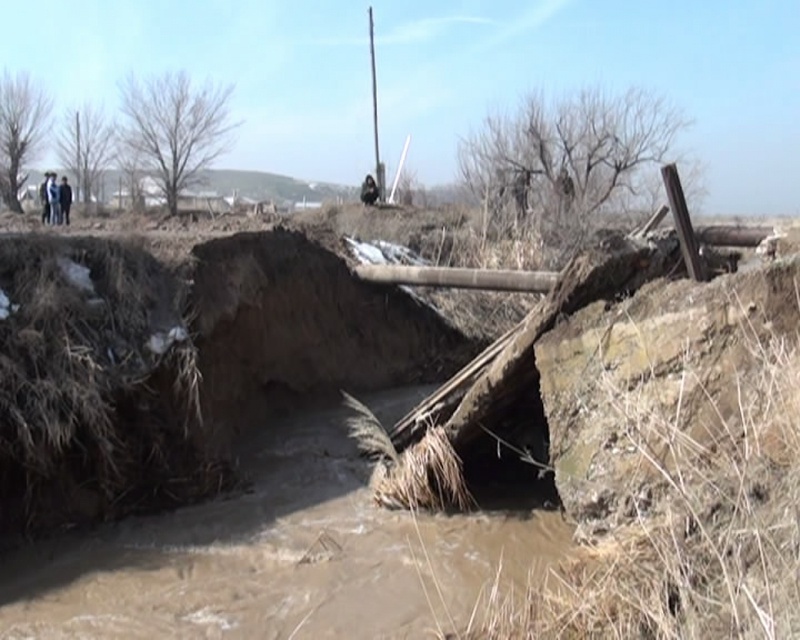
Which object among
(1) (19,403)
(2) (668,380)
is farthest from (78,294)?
(2) (668,380)

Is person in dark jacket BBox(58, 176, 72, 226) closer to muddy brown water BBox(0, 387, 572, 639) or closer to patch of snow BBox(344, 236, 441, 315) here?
patch of snow BBox(344, 236, 441, 315)

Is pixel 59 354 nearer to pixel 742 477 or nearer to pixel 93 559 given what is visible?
pixel 93 559

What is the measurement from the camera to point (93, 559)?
7.46 m

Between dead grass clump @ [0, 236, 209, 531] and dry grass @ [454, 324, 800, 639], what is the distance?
4.56m

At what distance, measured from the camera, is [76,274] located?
921 cm

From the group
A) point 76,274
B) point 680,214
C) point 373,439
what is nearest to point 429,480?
point 373,439

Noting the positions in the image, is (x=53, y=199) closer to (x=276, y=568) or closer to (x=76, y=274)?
(x=76, y=274)

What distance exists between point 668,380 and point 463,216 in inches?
636

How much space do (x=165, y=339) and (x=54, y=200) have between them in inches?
495

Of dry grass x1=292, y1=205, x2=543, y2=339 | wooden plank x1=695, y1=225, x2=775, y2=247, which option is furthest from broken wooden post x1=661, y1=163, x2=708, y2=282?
dry grass x1=292, y1=205, x2=543, y2=339

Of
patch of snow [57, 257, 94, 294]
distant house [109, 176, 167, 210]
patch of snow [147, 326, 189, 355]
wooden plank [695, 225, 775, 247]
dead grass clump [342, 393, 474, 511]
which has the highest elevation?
distant house [109, 176, 167, 210]

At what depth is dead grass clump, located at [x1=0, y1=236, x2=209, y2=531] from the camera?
25.5ft

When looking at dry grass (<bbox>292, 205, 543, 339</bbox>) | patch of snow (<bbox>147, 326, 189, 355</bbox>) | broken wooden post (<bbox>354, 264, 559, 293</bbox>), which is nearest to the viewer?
patch of snow (<bbox>147, 326, 189, 355</bbox>)

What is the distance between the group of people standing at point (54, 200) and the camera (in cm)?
1989
